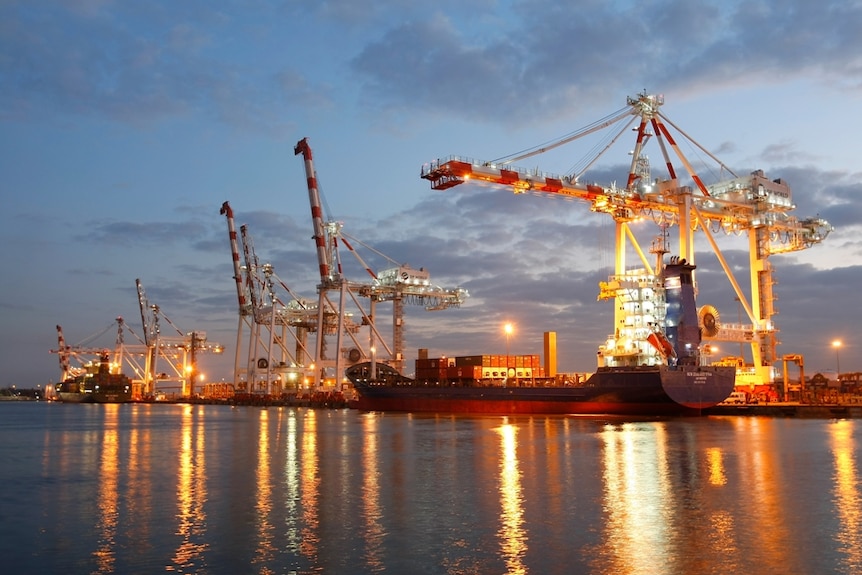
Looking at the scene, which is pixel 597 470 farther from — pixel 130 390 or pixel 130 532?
pixel 130 390

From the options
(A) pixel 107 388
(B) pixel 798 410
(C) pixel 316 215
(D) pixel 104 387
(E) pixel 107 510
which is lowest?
(A) pixel 107 388

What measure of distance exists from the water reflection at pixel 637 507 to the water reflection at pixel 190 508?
7036mm

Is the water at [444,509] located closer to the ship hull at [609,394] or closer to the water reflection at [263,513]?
the water reflection at [263,513]

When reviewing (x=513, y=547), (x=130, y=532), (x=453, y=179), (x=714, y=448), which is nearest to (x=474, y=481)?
(x=513, y=547)

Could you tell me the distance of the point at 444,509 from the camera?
54.7ft

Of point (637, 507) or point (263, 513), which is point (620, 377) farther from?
point (263, 513)

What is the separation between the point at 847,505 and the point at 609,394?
36.2 meters

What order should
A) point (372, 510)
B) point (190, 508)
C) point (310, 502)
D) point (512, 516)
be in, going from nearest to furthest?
point (512, 516) → point (372, 510) → point (190, 508) → point (310, 502)

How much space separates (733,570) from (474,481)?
10.2 meters

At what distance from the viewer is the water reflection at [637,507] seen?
12.3 m

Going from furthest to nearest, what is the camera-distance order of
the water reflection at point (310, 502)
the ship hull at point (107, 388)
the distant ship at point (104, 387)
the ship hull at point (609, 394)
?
the distant ship at point (104, 387) → the ship hull at point (107, 388) → the ship hull at point (609, 394) → the water reflection at point (310, 502)

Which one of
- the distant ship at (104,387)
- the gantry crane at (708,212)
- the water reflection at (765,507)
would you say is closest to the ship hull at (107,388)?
the distant ship at (104,387)

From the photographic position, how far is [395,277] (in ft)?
266

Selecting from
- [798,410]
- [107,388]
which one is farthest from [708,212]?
[107,388]
